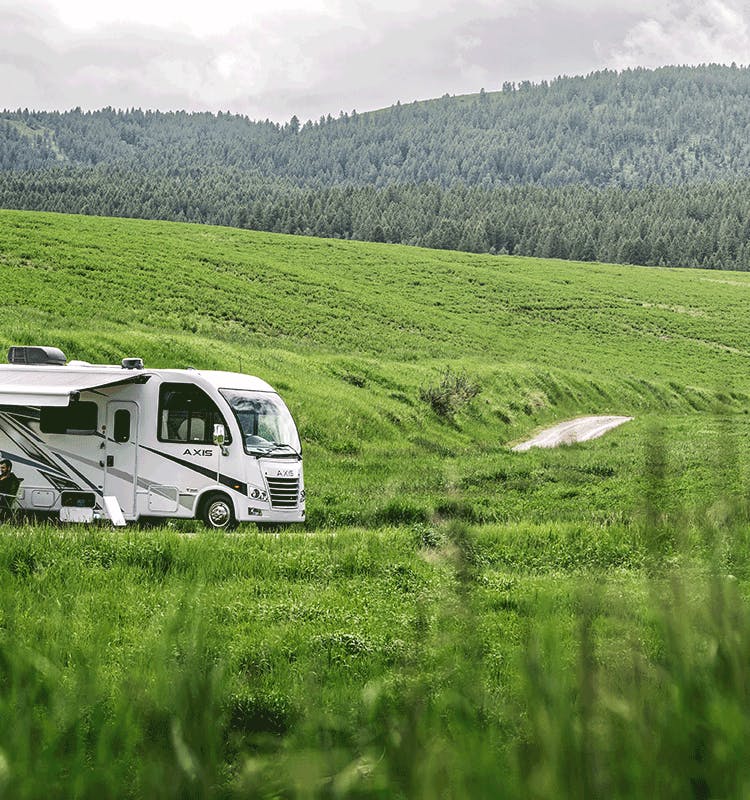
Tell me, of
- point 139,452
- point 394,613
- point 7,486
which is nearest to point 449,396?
point 139,452

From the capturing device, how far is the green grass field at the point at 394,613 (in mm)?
1813

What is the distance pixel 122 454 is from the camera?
19391mm

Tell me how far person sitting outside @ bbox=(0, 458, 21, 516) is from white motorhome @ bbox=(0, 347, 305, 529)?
5.0 inches

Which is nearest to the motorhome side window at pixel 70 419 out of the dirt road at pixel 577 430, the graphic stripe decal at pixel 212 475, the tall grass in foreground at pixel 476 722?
the graphic stripe decal at pixel 212 475

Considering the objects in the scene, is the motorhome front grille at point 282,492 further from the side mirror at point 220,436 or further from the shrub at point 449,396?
the shrub at point 449,396

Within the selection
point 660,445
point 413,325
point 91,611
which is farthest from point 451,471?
point 413,325

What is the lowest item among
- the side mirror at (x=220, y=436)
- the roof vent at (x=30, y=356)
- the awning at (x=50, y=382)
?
the side mirror at (x=220, y=436)

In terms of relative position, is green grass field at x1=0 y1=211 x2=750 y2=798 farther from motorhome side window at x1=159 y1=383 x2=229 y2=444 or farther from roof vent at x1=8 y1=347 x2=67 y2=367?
roof vent at x1=8 y1=347 x2=67 y2=367

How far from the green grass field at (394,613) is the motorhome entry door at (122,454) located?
156 cm

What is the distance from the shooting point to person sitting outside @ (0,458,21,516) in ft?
62.4

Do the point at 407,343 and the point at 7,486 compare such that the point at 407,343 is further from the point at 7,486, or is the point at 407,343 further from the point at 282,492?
the point at 7,486

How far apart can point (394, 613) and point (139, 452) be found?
10.6m

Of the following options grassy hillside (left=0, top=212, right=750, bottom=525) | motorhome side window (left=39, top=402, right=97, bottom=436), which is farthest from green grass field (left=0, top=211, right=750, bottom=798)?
motorhome side window (left=39, top=402, right=97, bottom=436)

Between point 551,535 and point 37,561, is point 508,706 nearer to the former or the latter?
point 37,561
